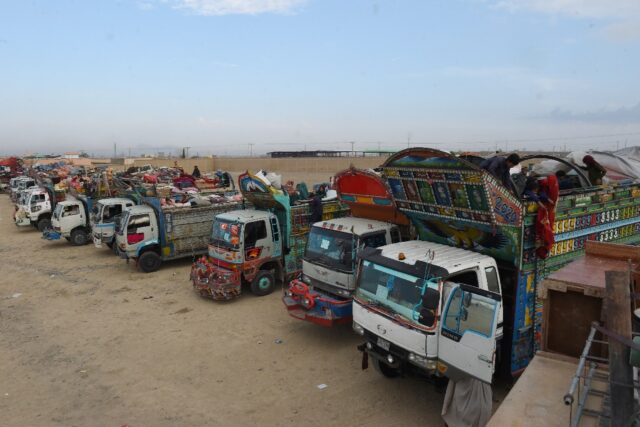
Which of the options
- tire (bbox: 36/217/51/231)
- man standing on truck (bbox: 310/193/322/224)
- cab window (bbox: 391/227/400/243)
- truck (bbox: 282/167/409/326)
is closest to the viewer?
truck (bbox: 282/167/409/326)

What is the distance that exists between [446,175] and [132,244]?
10.0 metres

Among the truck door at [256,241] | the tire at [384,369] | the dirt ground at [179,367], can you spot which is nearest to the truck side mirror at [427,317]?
the dirt ground at [179,367]

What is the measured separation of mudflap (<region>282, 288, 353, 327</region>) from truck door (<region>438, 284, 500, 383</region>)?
8.40 ft

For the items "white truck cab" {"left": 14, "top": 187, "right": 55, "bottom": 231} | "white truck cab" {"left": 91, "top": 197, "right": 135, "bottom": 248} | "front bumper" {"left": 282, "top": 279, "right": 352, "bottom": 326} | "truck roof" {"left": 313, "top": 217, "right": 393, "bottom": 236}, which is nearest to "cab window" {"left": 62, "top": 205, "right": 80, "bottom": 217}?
"white truck cab" {"left": 91, "top": 197, "right": 135, "bottom": 248}

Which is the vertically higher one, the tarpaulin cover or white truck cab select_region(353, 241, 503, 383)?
the tarpaulin cover

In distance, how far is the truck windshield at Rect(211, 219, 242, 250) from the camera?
398 inches

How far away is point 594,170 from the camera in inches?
340

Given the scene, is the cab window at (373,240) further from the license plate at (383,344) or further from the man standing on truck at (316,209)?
the man standing on truck at (316,209)

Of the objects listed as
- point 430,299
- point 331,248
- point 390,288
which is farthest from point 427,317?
point 331,248

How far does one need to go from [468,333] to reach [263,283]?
645 centimetres

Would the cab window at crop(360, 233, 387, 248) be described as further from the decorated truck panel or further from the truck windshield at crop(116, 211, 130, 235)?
the truck windshield at crop(116, 211, 130, 235)

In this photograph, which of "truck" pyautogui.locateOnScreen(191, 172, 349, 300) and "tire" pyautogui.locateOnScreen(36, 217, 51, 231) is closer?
"truck" pyautogui.locateOnScreen(191, 172, 349, 300)

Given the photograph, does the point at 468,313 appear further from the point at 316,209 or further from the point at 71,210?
the point at 71,210

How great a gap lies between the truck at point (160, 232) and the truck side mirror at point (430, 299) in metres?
9.66
